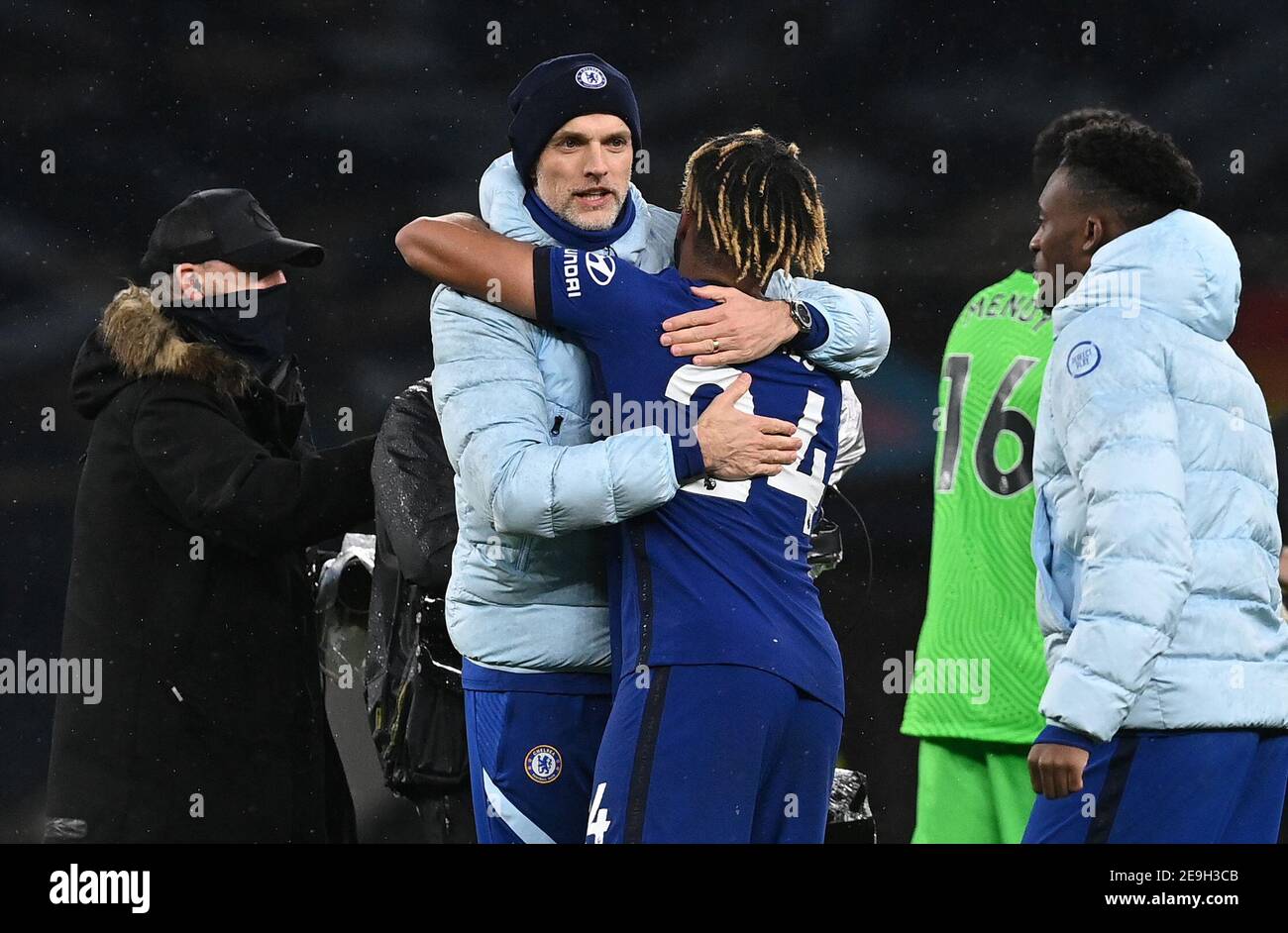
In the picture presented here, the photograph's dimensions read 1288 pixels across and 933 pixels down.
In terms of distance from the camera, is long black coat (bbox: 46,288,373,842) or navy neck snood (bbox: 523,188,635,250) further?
long black coat (bbox: 46,288,373,842)

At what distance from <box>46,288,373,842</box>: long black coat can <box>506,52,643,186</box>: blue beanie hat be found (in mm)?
850

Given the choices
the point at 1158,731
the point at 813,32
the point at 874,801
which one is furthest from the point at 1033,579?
the point at 813,32

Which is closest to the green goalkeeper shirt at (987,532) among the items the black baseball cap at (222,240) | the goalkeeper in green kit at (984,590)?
the goalkeeper in green kit at (984,590)

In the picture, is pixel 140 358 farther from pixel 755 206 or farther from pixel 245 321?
pixel 755 206

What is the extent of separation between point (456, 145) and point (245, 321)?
1.82 metres

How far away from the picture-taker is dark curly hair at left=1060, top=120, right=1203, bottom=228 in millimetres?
2748

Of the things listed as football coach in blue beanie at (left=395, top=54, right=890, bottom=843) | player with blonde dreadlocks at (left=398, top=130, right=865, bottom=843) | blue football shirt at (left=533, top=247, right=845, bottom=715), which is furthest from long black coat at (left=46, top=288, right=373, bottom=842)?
blue football shirt at (left=533, top=247, right=845, bottom=715)

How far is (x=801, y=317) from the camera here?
252cm

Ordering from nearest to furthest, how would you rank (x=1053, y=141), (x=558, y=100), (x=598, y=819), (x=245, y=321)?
(x=598, y=819), (x=558, y=100), (x=245, y=321), (x=1053, y=141)

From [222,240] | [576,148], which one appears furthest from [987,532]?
[222,240]

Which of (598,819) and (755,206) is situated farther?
(755,206)

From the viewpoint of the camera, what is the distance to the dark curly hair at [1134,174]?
9.02 ft

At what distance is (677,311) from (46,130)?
3.15 m

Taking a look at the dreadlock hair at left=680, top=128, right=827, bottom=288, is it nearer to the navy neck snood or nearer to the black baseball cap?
the navy neck snood
